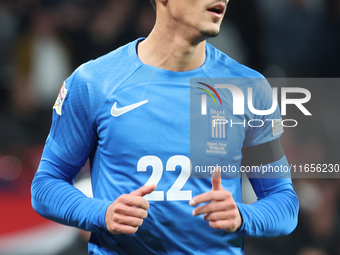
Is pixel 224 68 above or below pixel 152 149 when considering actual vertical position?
above

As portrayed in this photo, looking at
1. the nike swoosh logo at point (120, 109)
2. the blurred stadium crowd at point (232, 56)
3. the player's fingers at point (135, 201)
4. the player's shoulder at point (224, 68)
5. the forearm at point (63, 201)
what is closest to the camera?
the player's fingers at point (135, 201)

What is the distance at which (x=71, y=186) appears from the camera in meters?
1.90

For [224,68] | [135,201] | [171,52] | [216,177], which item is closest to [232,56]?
[224,68]

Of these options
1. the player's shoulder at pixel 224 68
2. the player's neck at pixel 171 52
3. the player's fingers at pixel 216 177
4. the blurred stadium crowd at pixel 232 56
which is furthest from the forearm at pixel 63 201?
the blurred stadium crowd at pixel 232 56

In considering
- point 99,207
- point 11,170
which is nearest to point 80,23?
point 11,170

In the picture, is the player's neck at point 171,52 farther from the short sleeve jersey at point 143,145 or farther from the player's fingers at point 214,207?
the player's fingers at point 214,207

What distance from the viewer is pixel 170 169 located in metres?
1.85

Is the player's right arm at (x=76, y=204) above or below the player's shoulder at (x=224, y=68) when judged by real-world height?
below

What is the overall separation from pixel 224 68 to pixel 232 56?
1931mm

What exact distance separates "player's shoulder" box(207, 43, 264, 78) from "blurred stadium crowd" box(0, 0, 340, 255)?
164 centimetres

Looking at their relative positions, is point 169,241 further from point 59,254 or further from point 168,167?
point 59,254

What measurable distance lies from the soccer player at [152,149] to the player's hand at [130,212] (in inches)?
4.2

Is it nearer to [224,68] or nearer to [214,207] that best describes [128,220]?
[214,207]

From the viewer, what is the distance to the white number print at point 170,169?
1.83 metres
